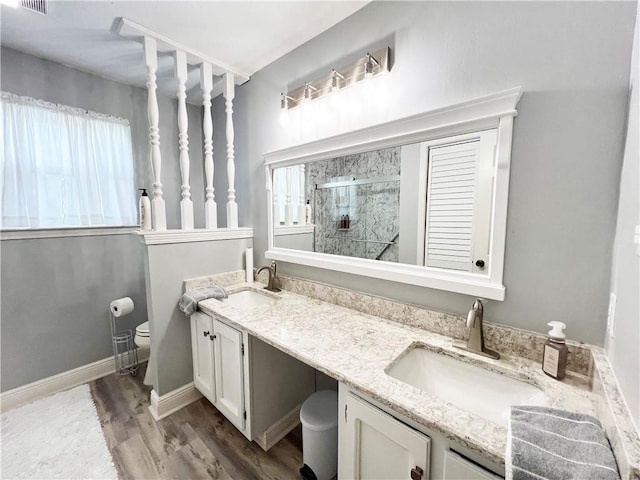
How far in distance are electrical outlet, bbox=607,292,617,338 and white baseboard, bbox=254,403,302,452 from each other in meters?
1.61

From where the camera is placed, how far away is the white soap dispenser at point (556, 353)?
2.82 feet

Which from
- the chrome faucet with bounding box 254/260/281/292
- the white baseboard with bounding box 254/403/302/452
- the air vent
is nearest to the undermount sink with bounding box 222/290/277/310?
the chrome faucet with bounding box 254/260/281/292

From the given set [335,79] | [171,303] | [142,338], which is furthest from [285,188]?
[142,338]

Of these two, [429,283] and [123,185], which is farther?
[123,185]

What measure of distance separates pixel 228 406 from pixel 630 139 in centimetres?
215

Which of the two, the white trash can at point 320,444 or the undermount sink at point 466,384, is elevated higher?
the undermount sink at point 466,384

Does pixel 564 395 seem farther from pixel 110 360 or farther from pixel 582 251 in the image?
pixel 110 360

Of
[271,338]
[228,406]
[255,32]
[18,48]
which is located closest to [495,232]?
[271,338]

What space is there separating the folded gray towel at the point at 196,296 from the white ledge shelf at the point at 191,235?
1.21 ft

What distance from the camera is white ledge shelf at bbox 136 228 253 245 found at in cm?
164

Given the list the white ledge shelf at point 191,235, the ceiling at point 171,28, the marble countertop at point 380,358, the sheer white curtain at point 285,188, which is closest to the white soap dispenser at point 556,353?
the marble countertop at point 380,358

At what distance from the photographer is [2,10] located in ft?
4.68

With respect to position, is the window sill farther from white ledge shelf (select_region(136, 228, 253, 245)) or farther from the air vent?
the air vent

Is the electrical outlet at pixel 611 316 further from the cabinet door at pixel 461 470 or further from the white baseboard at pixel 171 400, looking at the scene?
the white baseboard at pixel 171 400
